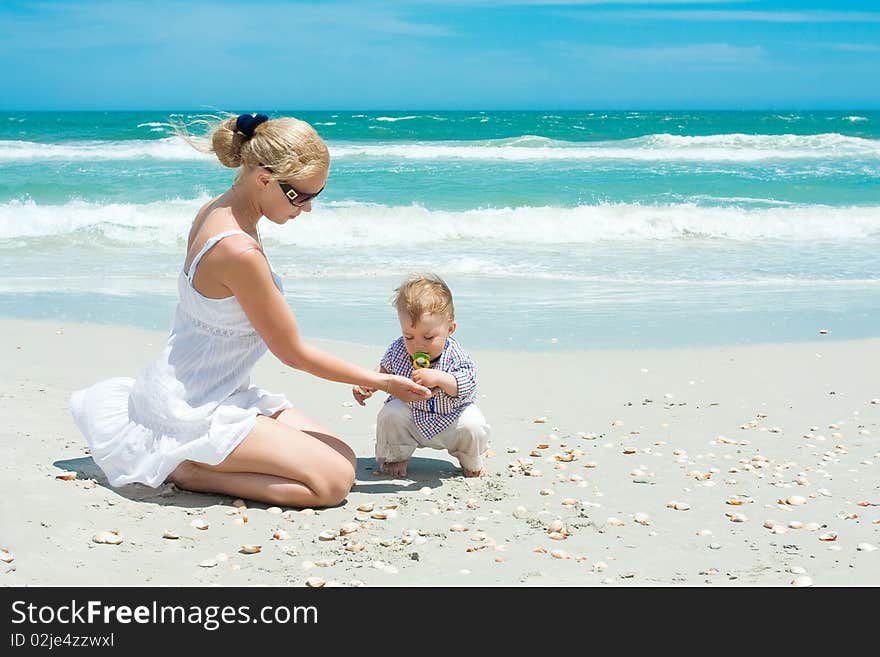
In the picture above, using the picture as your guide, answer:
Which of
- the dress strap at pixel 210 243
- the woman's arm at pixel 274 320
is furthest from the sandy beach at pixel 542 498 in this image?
the dress strap at pixel 210 243

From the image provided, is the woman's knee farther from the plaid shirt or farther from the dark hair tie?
the dark hair tie

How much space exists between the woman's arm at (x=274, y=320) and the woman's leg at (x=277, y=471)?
38 centimetres

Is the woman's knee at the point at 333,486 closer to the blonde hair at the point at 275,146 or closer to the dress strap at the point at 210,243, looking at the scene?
the dress strap at the point at 210,243

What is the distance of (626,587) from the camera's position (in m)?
3.57

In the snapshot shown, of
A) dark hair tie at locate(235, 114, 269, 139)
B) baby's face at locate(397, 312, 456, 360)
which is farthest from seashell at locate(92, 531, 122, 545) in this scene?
dark hair tie at locate(235, 114, 269, 139)

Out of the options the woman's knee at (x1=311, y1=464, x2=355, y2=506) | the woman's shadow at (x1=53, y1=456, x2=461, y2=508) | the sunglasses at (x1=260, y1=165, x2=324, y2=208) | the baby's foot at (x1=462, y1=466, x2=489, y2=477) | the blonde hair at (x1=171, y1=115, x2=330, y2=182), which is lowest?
the woman's shadow at (x1=53, y1=456, x2=461, y2=508)

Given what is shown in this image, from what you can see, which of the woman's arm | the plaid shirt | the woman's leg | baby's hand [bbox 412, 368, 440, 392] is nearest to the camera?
the woman's arm

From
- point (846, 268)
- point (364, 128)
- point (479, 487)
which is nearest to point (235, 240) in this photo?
point (479, 487)

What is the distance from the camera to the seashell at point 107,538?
12.8ft

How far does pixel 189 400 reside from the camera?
4.39 meters

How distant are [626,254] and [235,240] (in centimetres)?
1062

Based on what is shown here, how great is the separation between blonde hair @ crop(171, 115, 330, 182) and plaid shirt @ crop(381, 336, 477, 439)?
1.13 meters

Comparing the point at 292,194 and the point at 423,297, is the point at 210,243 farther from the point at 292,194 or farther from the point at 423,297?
the point at 423,297

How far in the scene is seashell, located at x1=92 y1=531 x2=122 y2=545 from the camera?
12.8ft
